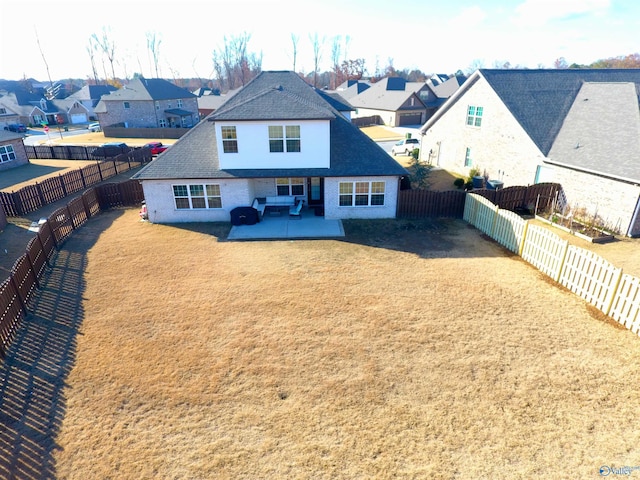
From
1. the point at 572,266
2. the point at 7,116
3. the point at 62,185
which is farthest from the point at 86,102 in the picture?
the point at 572,266

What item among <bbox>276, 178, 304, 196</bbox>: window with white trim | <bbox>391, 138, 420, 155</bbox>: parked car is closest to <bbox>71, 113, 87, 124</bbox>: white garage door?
<bbox>391, 138, 420, 155</bbox>: parked car

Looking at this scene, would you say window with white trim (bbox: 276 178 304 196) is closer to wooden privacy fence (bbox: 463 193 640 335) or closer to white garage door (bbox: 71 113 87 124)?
wooden privacy fence (bbox: 463 193 640 335)

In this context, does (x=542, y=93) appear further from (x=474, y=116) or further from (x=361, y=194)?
(x=361, y=194)

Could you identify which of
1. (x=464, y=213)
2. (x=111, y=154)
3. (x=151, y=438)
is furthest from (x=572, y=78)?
(x=111, y=154)

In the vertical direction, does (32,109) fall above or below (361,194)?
above

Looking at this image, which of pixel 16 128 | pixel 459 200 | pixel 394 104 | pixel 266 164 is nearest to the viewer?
pixel 266 164

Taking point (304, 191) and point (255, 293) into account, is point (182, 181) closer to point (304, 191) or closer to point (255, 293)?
point (304, 191)

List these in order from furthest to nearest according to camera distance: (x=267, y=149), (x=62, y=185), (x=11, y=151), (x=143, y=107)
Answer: (x=143, y=107)
(x=11, y=151)
(x=62, y=185)
(x=267, y=149)
